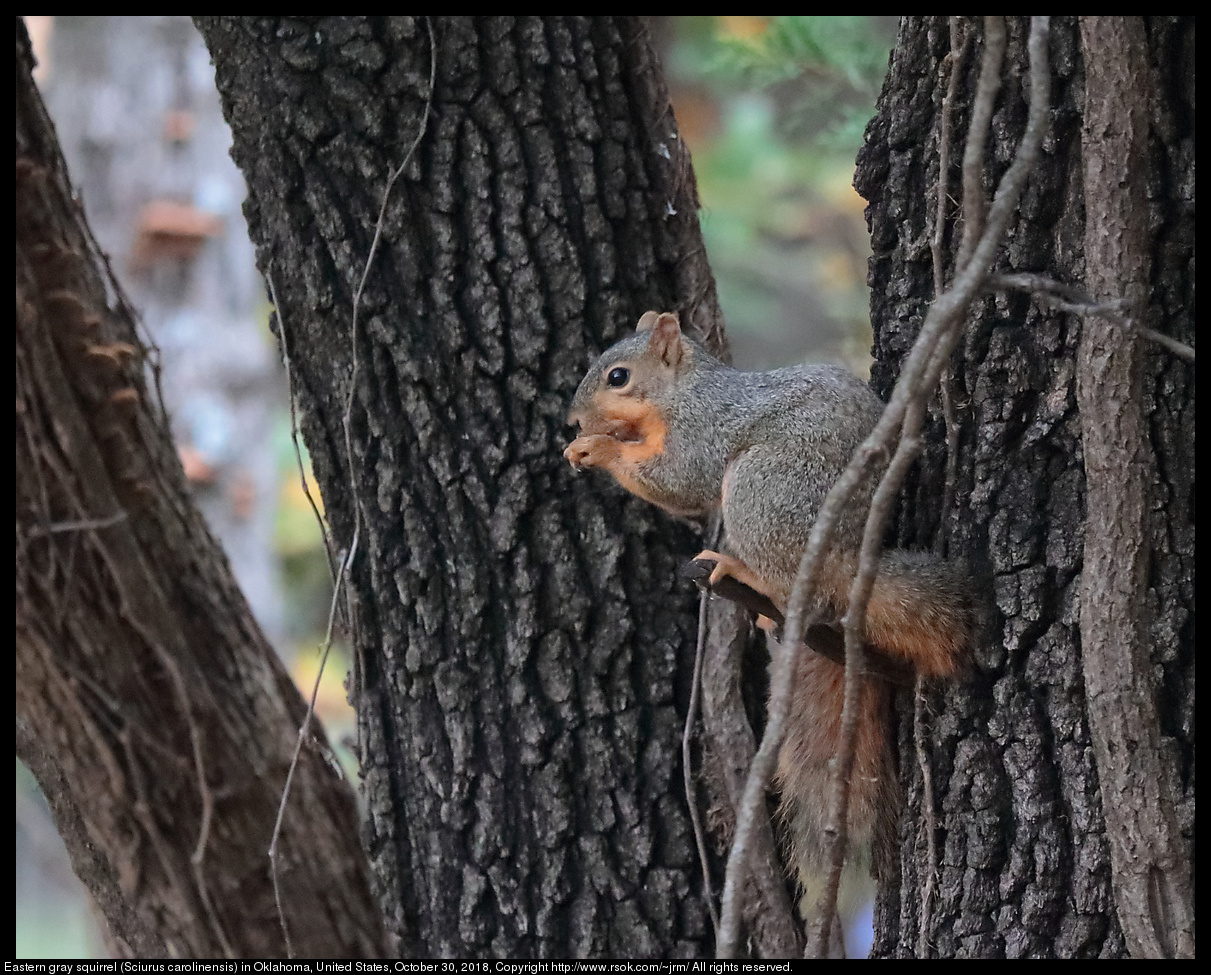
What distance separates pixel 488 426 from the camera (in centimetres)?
239

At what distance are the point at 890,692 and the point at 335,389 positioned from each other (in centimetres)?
122

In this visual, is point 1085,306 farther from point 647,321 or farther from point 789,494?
point 647,321

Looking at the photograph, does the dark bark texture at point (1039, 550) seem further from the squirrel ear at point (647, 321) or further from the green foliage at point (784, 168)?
the green foliage at point (784, 168)

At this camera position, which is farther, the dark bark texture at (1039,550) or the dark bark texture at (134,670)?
the dark bark texture at (134,670)

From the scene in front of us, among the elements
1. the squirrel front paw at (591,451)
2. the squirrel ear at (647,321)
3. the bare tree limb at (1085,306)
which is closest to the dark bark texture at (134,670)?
the squirrel front paw at (591,451)

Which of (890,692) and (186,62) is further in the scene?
(186,62)

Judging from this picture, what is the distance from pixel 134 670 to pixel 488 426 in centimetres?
81

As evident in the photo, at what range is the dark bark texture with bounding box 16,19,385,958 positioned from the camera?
2.16 meters

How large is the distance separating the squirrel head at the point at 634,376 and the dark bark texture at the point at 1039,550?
0.59m

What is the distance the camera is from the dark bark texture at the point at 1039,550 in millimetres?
1785

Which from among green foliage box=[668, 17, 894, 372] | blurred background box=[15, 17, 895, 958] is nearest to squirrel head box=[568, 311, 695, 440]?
green foliage box=[668, 17, 894, 372]
